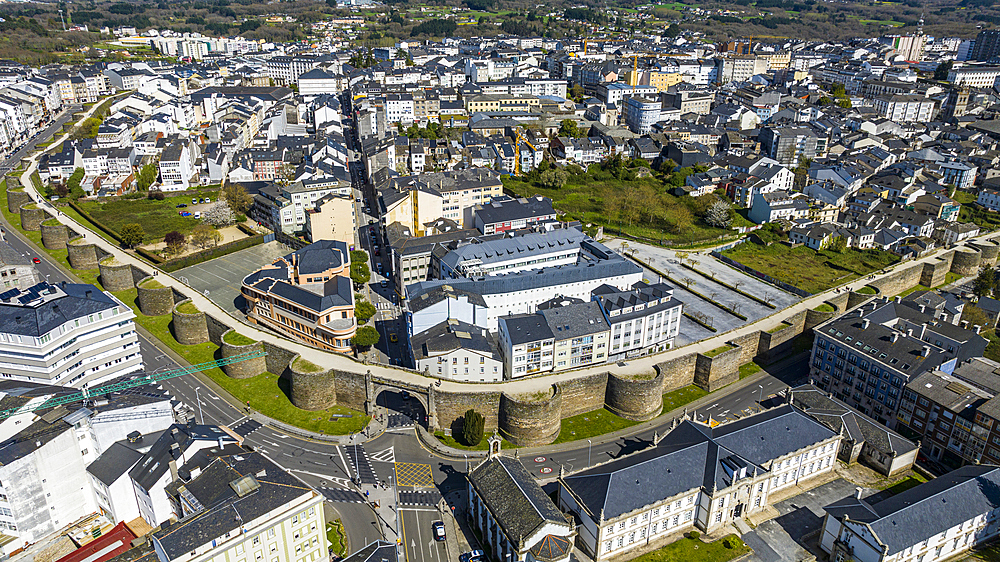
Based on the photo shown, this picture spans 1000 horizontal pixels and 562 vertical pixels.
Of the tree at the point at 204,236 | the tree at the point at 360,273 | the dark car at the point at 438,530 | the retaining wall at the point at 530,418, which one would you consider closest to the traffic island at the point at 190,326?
the tree at the point at 360,273

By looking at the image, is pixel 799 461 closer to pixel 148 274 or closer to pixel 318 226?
pixel 318 226

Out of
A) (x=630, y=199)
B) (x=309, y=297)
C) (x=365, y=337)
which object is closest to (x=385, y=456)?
(x=365, y=337)

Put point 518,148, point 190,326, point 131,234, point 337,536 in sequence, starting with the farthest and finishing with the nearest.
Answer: point 518,148 → point 131,234 → point 190,326 → point 337,536

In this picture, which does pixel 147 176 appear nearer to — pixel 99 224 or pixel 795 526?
pixel 99 224

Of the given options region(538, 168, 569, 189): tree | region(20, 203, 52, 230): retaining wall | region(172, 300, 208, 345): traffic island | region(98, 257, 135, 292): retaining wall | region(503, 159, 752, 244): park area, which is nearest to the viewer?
region(172, 300, 208, 345): traffic island

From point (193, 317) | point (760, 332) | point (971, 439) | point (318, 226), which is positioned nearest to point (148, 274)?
point (193, 317)

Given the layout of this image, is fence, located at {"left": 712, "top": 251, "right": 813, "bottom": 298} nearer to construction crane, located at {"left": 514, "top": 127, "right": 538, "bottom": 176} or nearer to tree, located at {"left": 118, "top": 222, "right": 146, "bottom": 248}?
construction crane, located at {"left": 514, "top": 127, "right": 538, "bottom": 176}

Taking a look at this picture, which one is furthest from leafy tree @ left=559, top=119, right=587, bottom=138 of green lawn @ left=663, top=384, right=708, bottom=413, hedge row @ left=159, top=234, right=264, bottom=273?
green lawn @ left=663, top=384, right=708, bottom=413
